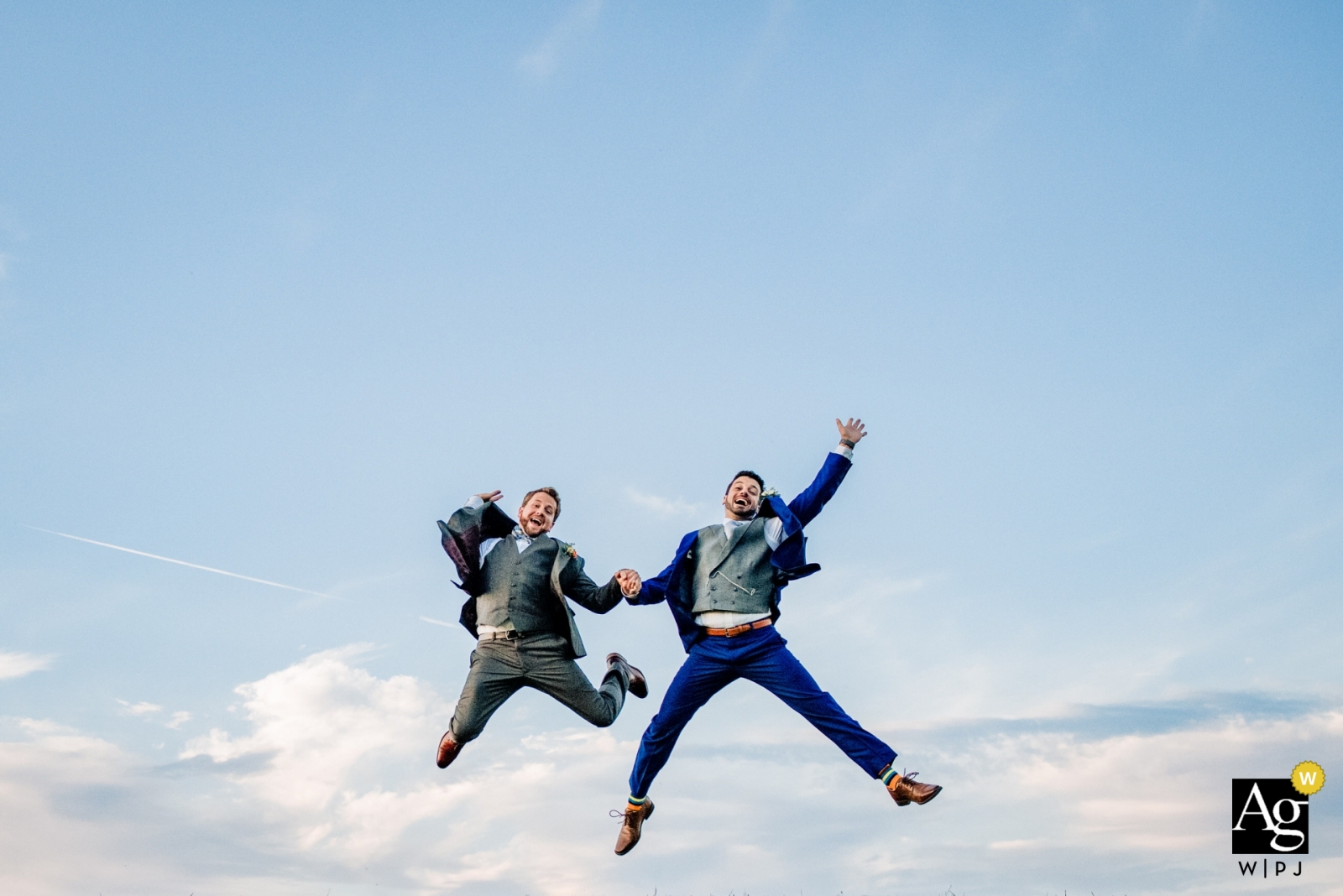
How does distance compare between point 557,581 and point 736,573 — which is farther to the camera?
point 557,581

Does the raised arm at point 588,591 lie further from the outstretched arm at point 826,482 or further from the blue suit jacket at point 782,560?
the outstretched arm at point 826,482

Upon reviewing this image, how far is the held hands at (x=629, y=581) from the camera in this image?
9555 mm

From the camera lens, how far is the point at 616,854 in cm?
974

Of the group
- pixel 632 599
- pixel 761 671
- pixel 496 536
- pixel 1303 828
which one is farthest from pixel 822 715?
pixel 1303 828

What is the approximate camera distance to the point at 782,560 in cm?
938

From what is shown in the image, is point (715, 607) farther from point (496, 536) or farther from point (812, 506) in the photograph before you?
point (496, 536)

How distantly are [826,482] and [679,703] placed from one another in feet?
6.75

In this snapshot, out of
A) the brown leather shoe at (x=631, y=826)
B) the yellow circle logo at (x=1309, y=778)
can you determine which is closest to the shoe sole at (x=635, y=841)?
the brown leather shoe at (x=631, y=826)

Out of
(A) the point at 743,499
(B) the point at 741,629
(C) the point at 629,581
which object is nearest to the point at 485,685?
(C) the point at 629,581

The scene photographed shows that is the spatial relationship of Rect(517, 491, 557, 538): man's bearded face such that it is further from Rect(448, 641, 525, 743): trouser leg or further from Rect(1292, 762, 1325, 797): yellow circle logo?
Rect(1292, 762, 1325, 797): yellow circle logo

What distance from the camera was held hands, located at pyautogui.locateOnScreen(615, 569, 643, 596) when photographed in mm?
9555

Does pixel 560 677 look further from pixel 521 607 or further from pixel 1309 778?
pixel 1309 778

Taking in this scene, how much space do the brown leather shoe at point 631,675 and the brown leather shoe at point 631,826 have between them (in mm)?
1234

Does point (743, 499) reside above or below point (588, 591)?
above
